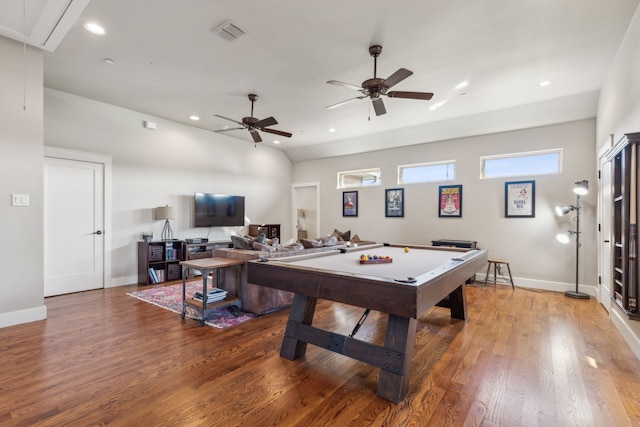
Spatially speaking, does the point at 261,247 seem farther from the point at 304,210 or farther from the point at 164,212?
the point at 304,210

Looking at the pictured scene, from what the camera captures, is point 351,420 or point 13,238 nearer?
point 351,420

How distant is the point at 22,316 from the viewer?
3.22 meters

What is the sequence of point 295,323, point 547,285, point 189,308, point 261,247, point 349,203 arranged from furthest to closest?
point 349,203 → point 547,285 → point 261,247 → point 189,308 → point 295,323

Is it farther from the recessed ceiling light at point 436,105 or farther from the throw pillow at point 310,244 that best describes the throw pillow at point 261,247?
the recessed ceiling light at point 436,105

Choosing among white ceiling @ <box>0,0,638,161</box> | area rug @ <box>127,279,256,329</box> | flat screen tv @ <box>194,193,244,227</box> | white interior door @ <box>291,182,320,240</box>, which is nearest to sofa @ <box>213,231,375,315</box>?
area rug @ <box>127,279,256,329</box>

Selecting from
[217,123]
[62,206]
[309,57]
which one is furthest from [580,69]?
[62,206]

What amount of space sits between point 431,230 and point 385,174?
5.45 feet

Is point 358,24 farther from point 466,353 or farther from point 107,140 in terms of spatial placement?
point 107,140

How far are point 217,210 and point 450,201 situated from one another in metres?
4.90

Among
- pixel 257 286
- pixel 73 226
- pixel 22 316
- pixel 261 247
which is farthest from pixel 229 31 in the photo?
pixel 73 226

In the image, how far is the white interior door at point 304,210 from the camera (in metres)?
8.49

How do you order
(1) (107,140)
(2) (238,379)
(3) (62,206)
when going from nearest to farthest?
1. (2) (238,379)
2. (3) (62,206)
3. (1) (107,140)

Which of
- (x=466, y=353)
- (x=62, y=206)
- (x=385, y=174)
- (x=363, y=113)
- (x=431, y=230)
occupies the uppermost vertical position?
(x=363, y=113)

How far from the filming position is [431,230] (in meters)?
6.18
